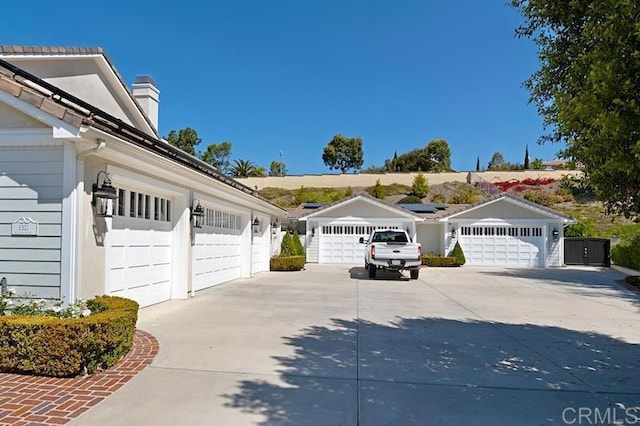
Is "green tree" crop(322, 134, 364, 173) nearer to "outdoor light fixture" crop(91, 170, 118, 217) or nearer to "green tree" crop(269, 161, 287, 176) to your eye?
"green tree" crop(269, 161, 287, 176)

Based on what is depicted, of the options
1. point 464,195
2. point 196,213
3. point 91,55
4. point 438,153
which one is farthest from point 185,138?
point 196,213

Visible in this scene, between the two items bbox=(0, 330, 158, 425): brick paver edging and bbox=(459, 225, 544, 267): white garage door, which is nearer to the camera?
bbox=(0, 330, 158, 425): brick paver edging

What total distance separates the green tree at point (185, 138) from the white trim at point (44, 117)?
48.3 m

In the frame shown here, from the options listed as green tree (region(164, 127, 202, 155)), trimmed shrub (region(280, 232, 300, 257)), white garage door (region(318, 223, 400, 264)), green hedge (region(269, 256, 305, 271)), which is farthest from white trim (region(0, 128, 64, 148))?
green tree (region(164, 127, 202, 155))

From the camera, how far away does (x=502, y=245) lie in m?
21.8

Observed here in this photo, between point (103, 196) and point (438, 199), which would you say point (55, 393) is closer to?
point (103, 196)

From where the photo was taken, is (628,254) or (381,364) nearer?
(381,364)

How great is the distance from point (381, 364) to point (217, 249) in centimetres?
798

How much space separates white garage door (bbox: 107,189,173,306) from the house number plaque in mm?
1109

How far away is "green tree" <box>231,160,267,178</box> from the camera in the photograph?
51656mm

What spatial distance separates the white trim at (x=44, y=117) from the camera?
4988 mm

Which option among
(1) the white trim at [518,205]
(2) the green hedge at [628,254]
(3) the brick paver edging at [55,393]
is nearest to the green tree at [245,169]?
(1) the white trim at [518,205]

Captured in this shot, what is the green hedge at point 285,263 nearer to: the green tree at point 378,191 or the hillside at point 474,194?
the hillside at point 474,194

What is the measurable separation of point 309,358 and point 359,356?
669mm
